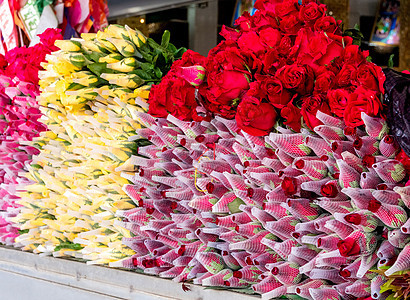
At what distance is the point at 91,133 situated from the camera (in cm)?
161

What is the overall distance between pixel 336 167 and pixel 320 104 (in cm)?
12

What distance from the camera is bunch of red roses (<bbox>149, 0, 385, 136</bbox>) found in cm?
100

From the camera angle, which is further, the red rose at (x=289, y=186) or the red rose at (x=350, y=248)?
the red rose at (x=289, y=186)

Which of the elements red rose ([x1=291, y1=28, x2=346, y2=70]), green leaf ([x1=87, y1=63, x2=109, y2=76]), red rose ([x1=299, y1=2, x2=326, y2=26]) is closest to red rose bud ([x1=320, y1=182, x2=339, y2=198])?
red rose ([x1=291, y1=28, x2=346, y2=70])

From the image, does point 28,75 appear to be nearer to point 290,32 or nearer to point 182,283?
point 182,283

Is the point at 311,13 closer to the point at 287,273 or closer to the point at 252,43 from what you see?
the point at 252,43

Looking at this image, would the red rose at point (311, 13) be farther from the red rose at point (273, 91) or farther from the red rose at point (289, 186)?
the red rose at point (289, 186)

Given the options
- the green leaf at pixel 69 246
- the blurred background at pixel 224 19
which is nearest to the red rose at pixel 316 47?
the green leaf at pixel 69 246

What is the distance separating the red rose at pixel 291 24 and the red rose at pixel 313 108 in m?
0.16

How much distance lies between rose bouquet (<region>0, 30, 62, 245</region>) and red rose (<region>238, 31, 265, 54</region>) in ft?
2.99

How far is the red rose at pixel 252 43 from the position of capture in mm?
1135

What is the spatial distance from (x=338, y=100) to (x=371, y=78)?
70 millimetres

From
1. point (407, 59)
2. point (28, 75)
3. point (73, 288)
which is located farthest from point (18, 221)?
point (407, 59)

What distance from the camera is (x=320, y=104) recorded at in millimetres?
1041
